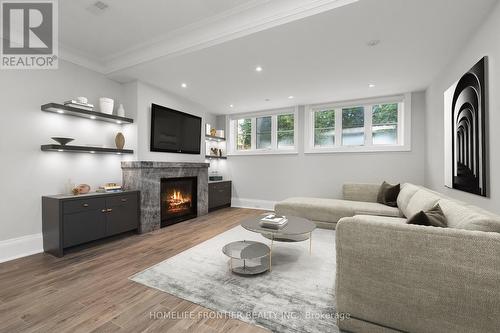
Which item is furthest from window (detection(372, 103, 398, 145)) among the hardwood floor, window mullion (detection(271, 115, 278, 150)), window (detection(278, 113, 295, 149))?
the hardwood floor

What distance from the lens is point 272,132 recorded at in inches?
241

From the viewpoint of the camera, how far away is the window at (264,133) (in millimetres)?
5928

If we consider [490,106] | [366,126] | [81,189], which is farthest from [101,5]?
[366,126]

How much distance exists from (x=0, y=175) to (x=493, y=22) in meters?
5.67

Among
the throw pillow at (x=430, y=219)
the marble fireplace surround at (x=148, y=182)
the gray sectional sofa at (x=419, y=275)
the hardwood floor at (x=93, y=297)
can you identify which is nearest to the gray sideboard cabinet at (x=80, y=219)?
the hardwood floor at (x=93, y=297)

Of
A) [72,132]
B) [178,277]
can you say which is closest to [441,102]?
[178,277]

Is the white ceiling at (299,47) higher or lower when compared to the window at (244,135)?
higher

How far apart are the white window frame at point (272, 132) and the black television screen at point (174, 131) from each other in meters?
1.40

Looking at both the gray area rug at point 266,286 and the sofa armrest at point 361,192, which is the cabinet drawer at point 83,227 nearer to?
the gray area rug at point 266,286

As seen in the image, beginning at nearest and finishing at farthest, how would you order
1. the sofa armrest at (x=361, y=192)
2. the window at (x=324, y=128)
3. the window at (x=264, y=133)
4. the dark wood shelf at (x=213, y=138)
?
the sofa armrest at (x=361, y=192) < the window at (x=324, y=128) < the dark wood shelf at (x=213, y=138) < the window at (x=264, y=133)

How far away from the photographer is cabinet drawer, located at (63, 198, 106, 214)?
9.62ft

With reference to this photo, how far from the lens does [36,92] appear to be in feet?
10.3

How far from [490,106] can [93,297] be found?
410cm

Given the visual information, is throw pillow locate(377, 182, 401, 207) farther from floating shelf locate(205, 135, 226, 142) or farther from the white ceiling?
floating shelf locate(205, 135, 226, 142)
